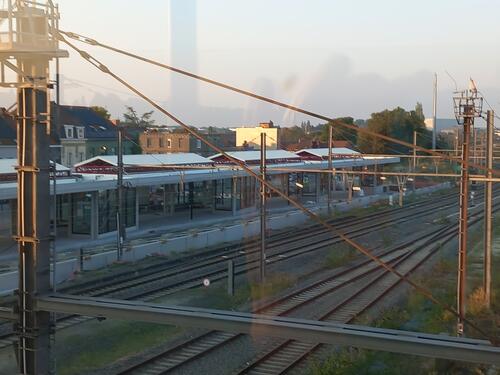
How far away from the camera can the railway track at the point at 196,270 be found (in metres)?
9.77

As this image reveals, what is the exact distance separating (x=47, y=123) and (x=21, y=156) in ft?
0.74

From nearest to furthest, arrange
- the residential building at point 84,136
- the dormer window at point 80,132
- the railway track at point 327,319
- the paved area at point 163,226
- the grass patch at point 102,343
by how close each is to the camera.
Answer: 1. the railway track at point 327,319
2. the grass patch at point 102,343
3. the paved area at point 163,226
4. the residential building at point 84,136
5. the dormer window at point 80,132

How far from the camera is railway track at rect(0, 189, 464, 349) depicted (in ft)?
32.0

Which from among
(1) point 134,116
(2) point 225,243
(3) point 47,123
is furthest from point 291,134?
(3) point 47,123

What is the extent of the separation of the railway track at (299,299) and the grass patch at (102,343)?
0.44 meters

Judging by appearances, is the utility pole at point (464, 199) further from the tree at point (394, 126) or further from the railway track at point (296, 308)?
the tree at point (394, 126)

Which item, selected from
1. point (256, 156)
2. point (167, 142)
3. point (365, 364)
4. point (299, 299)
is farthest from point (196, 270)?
Result: point (167, 142)

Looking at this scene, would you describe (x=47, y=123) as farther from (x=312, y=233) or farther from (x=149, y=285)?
(x=312, y=233)

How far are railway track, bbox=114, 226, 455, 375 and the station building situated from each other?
2125 mm

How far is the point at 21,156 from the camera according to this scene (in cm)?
349

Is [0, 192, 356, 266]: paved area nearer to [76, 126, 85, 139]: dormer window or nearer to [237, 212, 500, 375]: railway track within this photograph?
[237, 212, 500, 375]: railway track

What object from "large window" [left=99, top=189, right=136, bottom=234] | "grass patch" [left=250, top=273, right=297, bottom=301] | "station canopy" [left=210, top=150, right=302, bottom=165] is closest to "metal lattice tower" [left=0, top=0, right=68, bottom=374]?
"grass patch" [left=250, top=273, right=297, bottom=301]

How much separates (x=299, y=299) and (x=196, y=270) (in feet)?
9.75

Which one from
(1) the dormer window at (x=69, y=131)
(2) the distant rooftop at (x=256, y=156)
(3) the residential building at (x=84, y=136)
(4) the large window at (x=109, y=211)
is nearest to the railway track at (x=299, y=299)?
(4) the large window at (x=109, y=211)
